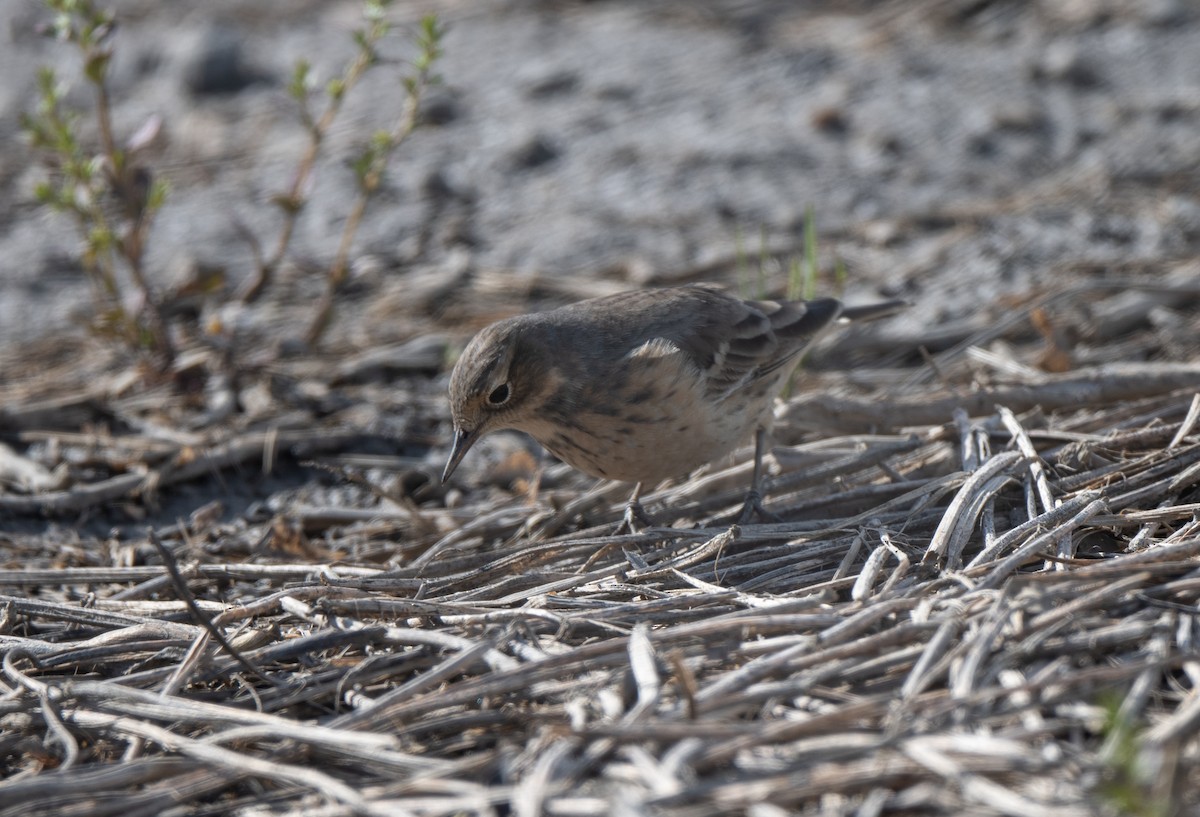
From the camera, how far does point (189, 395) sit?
6727 millimetres

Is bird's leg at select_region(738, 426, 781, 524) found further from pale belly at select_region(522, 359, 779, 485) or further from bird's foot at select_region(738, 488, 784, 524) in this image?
pale belly at select_region(522, 359, 779, 485)

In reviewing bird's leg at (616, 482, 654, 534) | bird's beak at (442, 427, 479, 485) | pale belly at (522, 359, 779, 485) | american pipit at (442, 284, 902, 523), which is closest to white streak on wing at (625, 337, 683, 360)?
american pipit at (442, 284, 902, 523)

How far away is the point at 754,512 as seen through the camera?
5.20 meters

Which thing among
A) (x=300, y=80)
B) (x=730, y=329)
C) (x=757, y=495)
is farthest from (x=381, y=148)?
(x=757, y=495)

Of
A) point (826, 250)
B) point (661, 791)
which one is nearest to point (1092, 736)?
point (661, 791)

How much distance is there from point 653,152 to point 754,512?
4600 millimetres

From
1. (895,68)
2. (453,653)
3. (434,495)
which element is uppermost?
(895,68)

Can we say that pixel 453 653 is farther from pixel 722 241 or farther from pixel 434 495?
pixel 722 241

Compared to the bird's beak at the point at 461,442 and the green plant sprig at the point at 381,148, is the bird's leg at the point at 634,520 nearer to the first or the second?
the bird's beak at the point at 461,442

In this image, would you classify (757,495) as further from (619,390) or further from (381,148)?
(381,148)

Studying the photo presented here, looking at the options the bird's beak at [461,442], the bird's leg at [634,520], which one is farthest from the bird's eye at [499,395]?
the bird's leg at [634,520]

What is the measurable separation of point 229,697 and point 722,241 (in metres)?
5.10

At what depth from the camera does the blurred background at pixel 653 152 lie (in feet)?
25.8

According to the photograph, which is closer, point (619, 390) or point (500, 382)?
point (500, 382)
